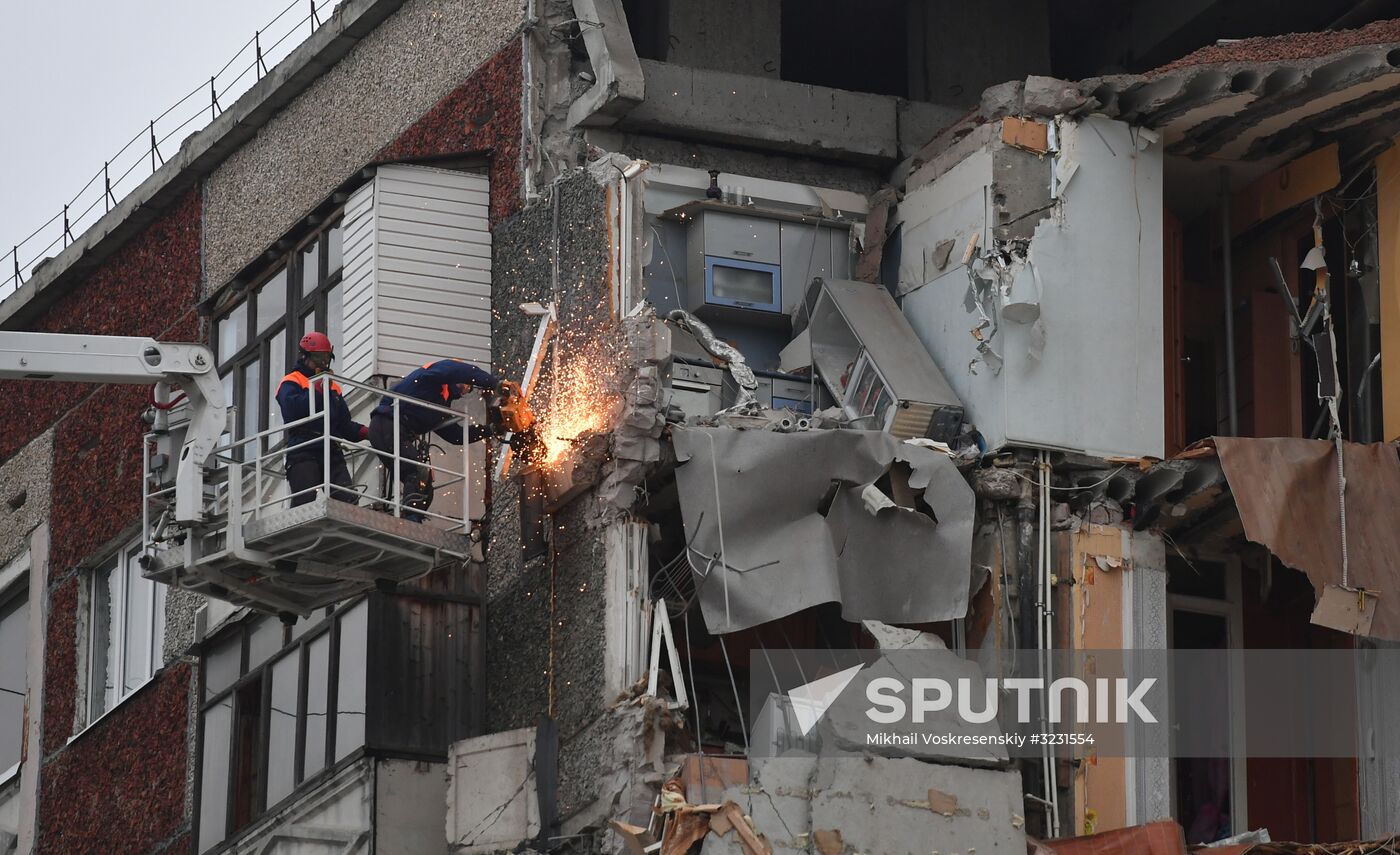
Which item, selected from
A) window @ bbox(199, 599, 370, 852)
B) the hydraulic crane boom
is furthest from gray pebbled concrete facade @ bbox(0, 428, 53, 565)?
the hydraulic crane boom

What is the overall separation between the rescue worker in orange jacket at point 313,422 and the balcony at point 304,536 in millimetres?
86

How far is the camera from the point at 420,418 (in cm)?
2017

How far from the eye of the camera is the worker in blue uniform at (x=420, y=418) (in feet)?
65.6

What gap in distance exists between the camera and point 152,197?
28016 millimetres

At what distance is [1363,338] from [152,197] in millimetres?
13072

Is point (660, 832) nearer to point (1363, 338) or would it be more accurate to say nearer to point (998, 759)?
point (998, 759)

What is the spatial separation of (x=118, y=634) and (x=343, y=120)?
277 inches

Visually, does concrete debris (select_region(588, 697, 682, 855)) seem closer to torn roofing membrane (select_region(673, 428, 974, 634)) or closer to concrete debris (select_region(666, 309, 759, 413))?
torn roofing membrane (select_region(673, 428, 974, 634))

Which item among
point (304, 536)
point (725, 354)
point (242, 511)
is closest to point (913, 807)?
point (725, 354)

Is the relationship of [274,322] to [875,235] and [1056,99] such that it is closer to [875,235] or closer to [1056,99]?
[875,235]

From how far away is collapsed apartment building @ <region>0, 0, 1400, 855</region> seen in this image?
64.2 ft

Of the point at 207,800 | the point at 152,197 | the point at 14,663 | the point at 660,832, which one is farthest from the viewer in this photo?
the point at 14,663

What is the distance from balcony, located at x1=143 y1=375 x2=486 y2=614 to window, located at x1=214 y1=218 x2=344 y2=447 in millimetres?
2636

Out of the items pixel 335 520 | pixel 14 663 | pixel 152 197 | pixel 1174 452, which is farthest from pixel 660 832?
pixel 14 663
